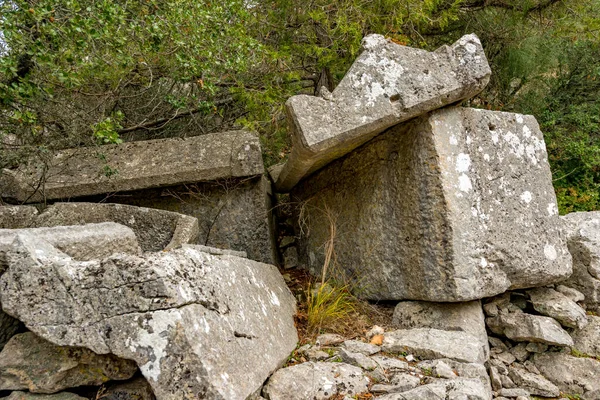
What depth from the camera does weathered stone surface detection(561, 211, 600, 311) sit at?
4078 mm

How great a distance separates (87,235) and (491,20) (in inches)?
233

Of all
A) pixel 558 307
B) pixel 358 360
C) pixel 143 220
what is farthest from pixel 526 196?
pixel 143 220

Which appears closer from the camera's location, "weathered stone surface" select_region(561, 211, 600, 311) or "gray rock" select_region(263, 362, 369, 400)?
"gray rock" select_region(263, 362, 369, 400)

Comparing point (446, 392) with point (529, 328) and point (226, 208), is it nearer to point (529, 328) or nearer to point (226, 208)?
point (529, 328)

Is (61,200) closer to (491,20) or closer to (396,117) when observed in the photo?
(396,117)

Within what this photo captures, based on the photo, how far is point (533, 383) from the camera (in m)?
3.32

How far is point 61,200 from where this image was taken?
429 cm

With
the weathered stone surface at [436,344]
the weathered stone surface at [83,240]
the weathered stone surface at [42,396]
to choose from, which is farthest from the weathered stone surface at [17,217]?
the weathered stone surface at [436,344]

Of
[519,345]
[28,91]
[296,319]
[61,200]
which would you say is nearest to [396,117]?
[296,319]

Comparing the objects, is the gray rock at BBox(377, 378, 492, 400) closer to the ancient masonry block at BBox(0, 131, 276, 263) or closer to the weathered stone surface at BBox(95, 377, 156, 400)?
the weathered stone surface at BBox(95, 377, 156, 400)

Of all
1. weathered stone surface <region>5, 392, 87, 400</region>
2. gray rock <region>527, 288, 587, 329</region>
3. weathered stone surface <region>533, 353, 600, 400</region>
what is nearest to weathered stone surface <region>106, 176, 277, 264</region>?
gray rock <region>527, 288, 587, 329</region>

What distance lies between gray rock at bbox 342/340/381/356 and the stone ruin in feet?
0.05

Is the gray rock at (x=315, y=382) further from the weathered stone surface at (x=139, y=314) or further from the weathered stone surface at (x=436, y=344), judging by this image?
the weathered stone surface at (x=436, y=344)

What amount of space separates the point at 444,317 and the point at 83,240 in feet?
8.33
